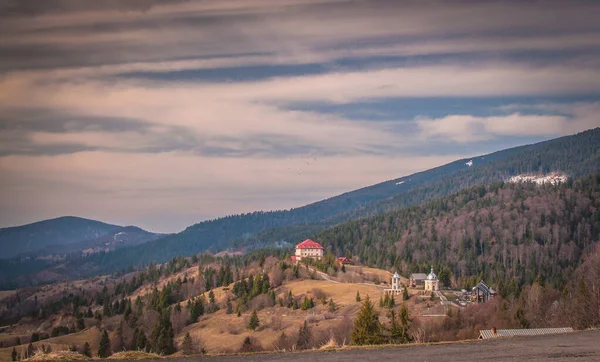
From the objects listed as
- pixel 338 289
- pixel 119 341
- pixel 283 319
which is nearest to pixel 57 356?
pixel 283 319

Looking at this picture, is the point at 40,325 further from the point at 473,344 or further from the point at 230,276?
the point at 473,344

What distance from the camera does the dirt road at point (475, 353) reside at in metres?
21.5

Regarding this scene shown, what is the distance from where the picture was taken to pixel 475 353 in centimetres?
2230

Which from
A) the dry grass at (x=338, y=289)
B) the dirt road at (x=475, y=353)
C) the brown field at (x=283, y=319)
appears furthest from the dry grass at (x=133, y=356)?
the dry grass at (x=338, y=289)

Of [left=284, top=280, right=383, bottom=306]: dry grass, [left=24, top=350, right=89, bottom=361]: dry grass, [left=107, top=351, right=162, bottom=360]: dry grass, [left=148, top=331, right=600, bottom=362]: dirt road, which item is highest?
[left=24, top=350, right=89, bottom=361]: dry grass

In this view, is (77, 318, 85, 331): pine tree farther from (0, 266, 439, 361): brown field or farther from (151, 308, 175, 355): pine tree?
(151, 308, 175, 355): pine tree

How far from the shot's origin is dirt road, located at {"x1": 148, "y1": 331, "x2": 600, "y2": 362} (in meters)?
21.5

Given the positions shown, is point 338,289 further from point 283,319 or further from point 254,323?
point 254,323

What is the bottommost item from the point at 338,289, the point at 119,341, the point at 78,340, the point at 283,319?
the point at 78,340

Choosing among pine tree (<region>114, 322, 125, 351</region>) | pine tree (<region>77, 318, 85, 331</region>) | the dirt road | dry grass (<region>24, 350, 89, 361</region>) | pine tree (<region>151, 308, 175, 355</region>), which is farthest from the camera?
pine tree (<region>77, 318, 85, 331</region>)

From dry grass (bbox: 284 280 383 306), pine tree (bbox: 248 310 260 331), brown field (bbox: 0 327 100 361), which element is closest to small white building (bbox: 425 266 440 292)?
dry grass (bbox: 284 280 383 306)

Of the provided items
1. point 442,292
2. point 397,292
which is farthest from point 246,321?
point 442,292

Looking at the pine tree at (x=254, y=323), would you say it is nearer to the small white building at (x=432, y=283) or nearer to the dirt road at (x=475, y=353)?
the small white building at (x=432, y=283)

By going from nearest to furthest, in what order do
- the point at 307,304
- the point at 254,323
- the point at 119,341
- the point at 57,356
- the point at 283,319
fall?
the point at 57,356 → the point at 254,323 → the point at 283,319 → the point at 307,304 → the point at 119,341
